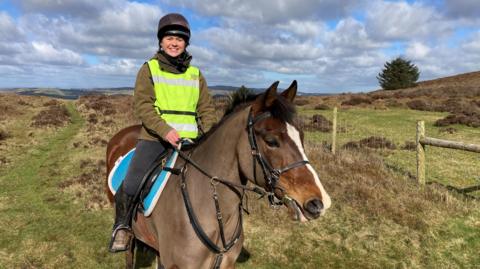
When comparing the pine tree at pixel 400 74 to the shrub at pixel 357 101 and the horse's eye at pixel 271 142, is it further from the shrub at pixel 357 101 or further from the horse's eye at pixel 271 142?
the horse's eye at pixel 271 142

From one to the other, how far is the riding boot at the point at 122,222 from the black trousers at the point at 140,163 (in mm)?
191

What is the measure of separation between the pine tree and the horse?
5937 centimetres

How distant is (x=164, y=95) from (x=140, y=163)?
80 cm

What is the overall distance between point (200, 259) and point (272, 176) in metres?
1.15

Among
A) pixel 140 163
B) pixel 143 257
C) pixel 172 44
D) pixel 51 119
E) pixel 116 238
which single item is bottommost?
pixel 143 257

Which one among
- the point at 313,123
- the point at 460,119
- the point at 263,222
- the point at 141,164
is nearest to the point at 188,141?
the point at 141,164

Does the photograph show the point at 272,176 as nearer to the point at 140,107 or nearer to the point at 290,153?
the point at 290,153

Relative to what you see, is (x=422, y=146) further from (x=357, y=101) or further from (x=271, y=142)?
(x=357, y=101)

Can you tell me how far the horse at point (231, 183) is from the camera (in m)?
2.84

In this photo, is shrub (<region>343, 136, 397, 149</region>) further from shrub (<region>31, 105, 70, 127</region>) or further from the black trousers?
shrub (<region>31, 105, 70, 127</region>)

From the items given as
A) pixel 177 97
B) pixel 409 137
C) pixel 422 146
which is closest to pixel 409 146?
pixel 409 137

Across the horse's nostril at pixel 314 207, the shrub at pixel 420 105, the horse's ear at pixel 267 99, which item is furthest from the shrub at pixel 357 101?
the horse's nostril at pixel 314 207

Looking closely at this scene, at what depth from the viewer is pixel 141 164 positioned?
3.96 meters

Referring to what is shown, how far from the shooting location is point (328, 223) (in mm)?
7977
